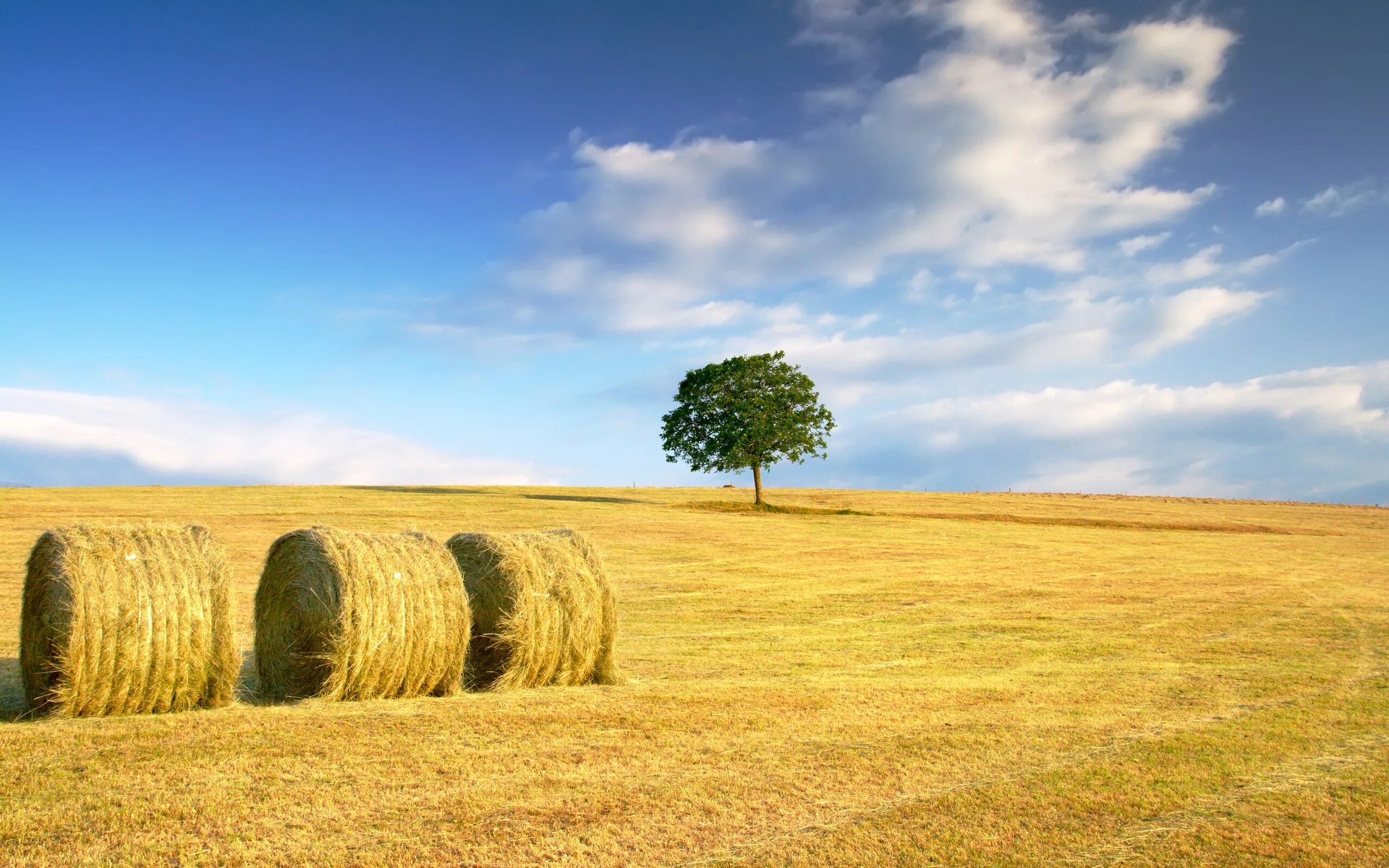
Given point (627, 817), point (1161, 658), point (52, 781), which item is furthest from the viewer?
point (1161, 658)

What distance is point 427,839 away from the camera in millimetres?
6250

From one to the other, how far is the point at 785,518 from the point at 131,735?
A: 36.2 metres

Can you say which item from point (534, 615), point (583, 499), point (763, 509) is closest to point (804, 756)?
point (534, 615)

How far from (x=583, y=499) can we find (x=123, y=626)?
41271 millimetres

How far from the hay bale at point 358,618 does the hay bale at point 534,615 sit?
0.54 meters

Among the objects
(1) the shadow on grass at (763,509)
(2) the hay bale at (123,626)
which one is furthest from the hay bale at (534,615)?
(1) the shadow on grass at (763,509)

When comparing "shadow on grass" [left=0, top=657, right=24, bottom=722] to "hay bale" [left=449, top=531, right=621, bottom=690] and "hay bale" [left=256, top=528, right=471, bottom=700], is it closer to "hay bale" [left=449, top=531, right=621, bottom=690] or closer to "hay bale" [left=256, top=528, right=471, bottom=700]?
"hay bale" [left=256, top=528, right=471, bottom=700]

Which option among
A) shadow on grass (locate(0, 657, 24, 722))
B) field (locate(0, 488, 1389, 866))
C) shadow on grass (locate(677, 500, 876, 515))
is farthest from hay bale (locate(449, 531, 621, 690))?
shadow on grass (locate(677, 500, 876, 515))

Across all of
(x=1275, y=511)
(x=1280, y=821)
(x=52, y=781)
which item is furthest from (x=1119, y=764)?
(x=1275, y=511)

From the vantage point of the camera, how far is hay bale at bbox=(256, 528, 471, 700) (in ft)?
33.8

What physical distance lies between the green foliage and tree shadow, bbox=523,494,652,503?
323 cm

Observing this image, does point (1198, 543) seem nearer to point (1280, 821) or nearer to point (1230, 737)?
point (1230, 737)

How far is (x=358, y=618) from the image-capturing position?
10281 millimetres

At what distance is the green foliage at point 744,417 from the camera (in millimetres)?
50031
